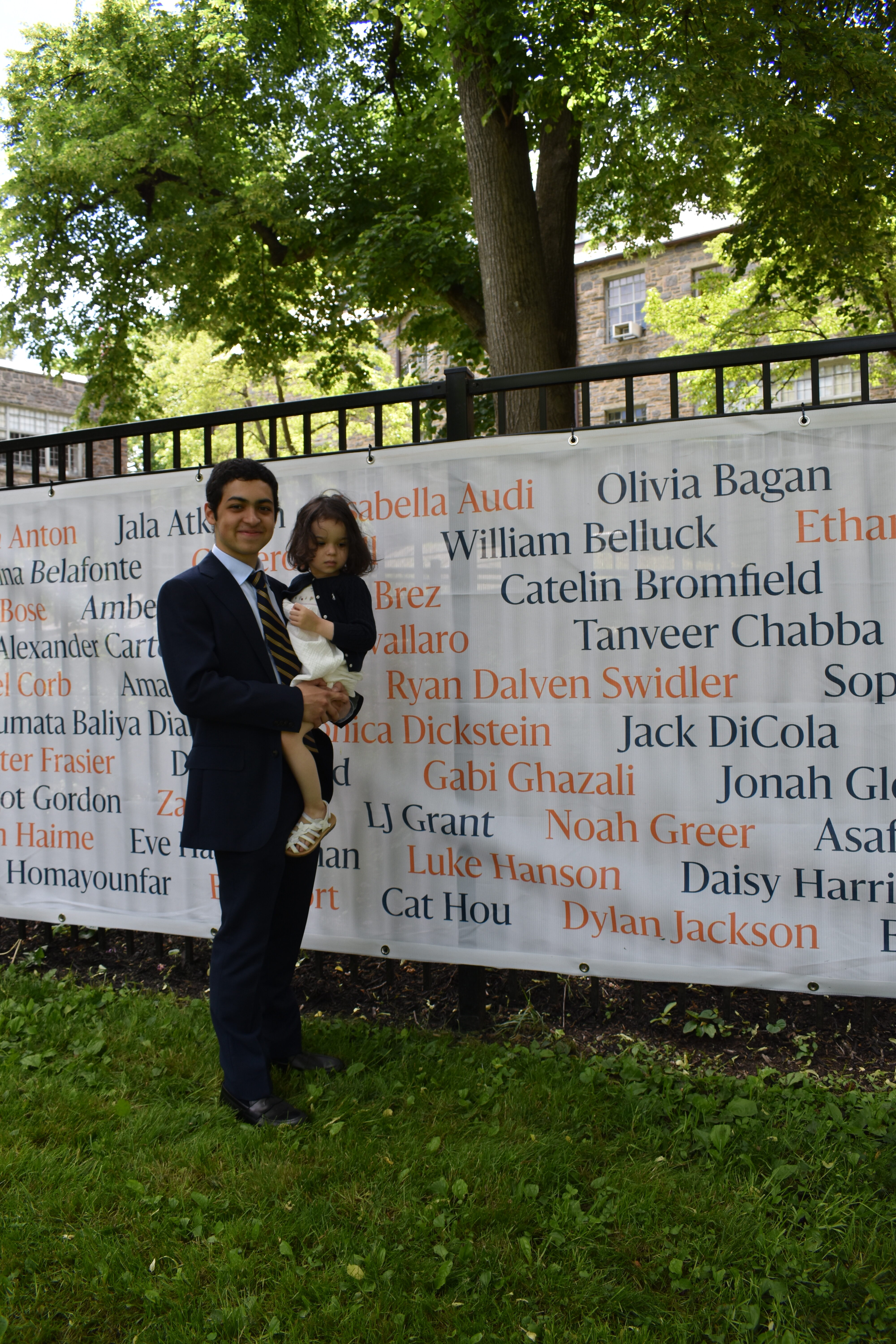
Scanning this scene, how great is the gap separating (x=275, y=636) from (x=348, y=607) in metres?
0.25

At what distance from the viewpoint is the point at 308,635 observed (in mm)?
2922

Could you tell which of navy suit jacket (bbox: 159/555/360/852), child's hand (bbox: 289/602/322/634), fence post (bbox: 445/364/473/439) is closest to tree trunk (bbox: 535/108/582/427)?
→ fence post (bbox: 445/364/473/439)

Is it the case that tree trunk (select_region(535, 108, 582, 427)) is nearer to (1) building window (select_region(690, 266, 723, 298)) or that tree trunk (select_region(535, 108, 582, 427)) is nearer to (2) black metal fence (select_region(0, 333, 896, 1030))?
(2) black metal fence (select_region(0, 333, 896, 1030))

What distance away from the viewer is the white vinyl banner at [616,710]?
298cm

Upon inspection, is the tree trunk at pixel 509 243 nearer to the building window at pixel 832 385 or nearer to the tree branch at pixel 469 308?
the tree branch at pixel 469 308

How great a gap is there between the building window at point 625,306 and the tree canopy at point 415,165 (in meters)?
14.2

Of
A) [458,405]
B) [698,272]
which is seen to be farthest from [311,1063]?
[698,272]

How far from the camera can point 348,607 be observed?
2986 millimetres

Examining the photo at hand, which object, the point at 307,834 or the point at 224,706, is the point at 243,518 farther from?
the point at 307,834

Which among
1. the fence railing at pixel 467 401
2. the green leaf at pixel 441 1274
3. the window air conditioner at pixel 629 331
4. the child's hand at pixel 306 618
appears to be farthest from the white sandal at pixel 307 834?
the window air conditioner at pixel 629 331

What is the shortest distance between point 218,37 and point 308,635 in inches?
508

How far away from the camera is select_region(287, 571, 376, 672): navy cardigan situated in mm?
2971

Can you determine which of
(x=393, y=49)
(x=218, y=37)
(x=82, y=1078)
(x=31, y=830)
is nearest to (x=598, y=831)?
(x=82, y=1078)

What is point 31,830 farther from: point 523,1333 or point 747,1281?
point 747,1281
